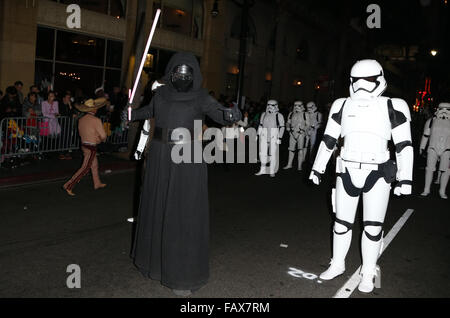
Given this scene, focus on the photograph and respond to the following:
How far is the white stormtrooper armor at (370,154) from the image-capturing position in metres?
4.36

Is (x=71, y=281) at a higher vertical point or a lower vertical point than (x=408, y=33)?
lower

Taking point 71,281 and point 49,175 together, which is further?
point 49,175

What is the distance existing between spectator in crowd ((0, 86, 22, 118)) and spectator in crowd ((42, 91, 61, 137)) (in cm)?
66

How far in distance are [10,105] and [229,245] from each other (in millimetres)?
6893

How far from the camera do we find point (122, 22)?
1702cm

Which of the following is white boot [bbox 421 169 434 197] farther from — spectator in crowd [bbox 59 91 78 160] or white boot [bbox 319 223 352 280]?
spectator in crowd [bbox 59 91 78 160]

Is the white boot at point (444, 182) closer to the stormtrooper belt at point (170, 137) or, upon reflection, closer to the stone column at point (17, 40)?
the stormtrooper belt at point (170, 137)

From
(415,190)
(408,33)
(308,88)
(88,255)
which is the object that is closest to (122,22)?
(415,190)

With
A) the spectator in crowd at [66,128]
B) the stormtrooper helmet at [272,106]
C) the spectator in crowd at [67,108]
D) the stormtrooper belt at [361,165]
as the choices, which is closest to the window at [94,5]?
the spectator in crowd at [67,108]

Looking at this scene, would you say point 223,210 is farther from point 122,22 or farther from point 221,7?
point 221,7

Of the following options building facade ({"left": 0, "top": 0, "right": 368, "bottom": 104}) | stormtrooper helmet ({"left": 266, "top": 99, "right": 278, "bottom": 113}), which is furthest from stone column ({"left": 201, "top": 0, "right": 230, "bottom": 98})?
stormtrooper helmet ({"left": 266, "top": 99, "right": 278, "bottom": 113})

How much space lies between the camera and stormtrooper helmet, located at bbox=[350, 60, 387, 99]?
172 inches

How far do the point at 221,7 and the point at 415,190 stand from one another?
15.3 m

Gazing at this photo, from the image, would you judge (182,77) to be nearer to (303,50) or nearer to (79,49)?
(79,49)
